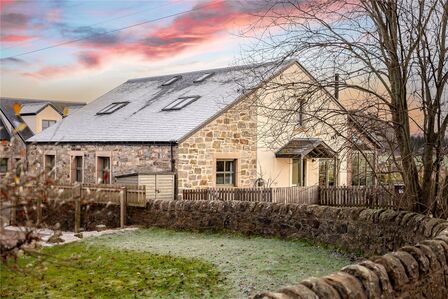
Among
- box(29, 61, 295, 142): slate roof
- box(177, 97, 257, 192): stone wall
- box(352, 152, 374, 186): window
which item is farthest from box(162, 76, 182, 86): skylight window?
box(352, 152, 374, 186): window

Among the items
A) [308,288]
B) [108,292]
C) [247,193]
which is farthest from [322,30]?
[247,193]

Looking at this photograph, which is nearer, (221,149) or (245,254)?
(245,254)

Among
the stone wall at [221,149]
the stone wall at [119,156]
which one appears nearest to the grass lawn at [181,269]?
the stone wall at [221,149]

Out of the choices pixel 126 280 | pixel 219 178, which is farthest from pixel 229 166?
pixel 126 280

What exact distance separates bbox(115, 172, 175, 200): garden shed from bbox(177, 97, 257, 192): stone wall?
56cm

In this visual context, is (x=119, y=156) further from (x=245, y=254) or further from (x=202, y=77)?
(x=245, y=254)

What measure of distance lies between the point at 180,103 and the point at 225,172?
4.21m

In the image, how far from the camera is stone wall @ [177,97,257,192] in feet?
73.1

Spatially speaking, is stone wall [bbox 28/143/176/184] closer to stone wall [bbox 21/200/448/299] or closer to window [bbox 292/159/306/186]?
stone wall [bbox 21/200/448/299]

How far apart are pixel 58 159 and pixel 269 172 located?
36.6ft

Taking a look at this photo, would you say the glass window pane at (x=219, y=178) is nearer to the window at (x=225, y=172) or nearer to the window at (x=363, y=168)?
the window at (x=225, y=172)

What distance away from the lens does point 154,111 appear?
1040 inches

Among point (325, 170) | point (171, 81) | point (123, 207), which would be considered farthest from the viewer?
point (171, 81)

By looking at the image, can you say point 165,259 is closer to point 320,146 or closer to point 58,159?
point 320,146
